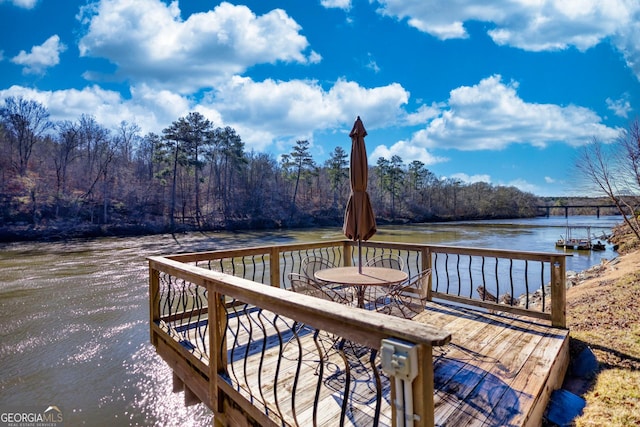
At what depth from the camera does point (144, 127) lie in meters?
33.5

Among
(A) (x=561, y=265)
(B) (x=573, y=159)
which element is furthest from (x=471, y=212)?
(A) (x=561, y=265)

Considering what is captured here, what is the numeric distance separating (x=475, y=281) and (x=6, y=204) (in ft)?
96.7

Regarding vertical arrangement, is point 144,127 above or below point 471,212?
above

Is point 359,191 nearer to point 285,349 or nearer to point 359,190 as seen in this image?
point 359,190

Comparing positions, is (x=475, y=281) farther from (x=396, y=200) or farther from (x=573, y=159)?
(x=396, y=200)

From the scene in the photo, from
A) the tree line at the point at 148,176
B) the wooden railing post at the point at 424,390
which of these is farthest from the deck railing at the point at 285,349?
the tree line at the point at 148,176

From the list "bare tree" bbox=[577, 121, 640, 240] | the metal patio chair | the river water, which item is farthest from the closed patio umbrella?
"bare tree" bbox=[577, 121, 640, 240]

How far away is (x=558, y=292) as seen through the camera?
3.50 m

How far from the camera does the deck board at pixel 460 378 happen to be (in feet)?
6.54

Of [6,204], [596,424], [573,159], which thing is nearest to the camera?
[596,424]

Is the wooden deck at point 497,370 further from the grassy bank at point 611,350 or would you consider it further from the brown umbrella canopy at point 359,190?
the brown umbrella canopy at point 359,190

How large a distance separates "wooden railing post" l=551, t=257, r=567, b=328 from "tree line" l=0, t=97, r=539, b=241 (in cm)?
2627

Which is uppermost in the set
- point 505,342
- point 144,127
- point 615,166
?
point 144,127

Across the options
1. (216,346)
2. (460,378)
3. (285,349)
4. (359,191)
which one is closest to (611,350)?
(460,378)
